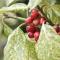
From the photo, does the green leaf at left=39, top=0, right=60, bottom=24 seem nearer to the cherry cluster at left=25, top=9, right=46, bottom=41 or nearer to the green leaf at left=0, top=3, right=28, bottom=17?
the cherry cluster at left=25, top=9, right=46, bottom=41

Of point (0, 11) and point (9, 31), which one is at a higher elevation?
point (0, 11)

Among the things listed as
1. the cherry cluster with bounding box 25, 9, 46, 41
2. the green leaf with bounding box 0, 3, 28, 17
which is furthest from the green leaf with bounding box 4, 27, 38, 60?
the green leaf with bounding box 0, 3, 28, 17

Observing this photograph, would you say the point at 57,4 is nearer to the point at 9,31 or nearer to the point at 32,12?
the point at 32,12

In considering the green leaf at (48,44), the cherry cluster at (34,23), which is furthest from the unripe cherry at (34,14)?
the green leaf at (48,44)

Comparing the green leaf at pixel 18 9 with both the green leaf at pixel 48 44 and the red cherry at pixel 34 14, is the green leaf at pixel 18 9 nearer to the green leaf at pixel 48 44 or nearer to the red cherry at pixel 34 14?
the red cherry at pixel 34 14

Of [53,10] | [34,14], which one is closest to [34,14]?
[34,14]

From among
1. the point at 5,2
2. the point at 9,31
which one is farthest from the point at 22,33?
the point at 5,2
